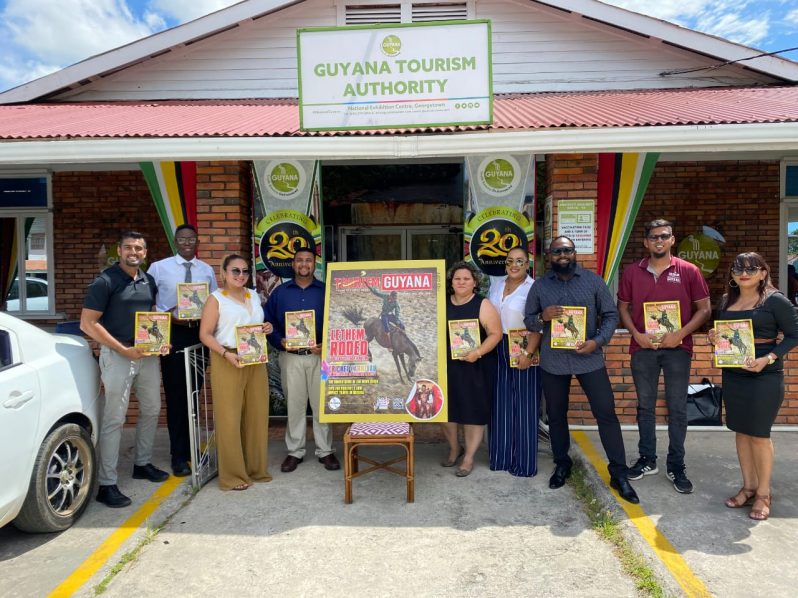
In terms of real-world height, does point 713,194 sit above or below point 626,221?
above

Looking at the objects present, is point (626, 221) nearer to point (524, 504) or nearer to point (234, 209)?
point (524, 504)

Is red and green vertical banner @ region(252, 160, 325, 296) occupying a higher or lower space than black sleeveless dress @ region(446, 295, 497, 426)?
higher

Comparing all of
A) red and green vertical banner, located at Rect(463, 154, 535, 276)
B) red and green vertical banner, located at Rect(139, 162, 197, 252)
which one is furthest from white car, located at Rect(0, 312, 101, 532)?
red and green vertical banner, located at Rect(463, 154, 535, 276)

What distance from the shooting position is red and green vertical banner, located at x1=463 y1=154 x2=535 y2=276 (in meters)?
5.71

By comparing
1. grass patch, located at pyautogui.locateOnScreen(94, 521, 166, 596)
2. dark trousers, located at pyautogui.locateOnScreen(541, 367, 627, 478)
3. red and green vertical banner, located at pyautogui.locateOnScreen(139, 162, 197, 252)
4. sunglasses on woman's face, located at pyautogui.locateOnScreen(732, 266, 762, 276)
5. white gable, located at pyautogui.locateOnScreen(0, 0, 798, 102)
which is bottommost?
grass patch, located at pyautogui.locateOnScreen(94, 521, 166, 596)

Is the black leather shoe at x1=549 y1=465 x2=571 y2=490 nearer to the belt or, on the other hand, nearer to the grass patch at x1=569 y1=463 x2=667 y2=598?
the grass patch at x1=569 y1=463 x2=667 y2=598

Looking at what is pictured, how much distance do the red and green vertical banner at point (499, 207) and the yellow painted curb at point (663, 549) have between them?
7.58 feet

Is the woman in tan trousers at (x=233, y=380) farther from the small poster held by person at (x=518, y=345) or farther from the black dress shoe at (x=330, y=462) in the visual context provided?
the small poster held by person at (x=518, y=345)

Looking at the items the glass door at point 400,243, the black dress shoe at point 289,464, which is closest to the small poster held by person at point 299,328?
the black dress shoe at point 289,464

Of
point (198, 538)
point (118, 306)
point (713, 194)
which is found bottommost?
point (198, 538)

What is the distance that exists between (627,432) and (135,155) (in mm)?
5552

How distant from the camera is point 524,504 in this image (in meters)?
4.09

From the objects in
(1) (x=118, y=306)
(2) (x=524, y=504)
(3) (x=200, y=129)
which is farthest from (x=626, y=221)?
(1) (x=118, y=306)

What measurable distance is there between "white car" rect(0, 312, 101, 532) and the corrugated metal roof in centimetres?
243
